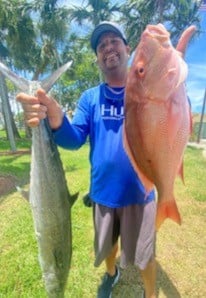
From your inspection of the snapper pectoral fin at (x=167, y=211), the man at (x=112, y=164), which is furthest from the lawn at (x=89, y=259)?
the snapper pectoral fin at (x=167, y=211)

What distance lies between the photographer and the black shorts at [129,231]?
9.48 feet

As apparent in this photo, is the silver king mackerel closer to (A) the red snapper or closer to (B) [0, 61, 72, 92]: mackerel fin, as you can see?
(B) [0, 61, 72, 92]: mackerel fin

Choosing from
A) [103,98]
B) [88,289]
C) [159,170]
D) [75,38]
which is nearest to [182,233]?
[88,289]

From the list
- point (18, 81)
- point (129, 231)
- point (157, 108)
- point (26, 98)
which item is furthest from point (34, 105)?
point (129, 231)

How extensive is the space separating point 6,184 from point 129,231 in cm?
680

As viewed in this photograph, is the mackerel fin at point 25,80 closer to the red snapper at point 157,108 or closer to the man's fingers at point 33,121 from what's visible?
the man's fingers at point 33,121

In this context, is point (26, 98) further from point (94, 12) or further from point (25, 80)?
point (94, 12)

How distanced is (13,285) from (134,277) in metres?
1.32

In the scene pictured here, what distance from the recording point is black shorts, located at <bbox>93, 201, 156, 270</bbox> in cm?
289

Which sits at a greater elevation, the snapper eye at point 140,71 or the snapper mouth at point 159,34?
the snapper mouth at point 159,34

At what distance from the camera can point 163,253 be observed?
480cm

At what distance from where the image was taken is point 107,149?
109 inches

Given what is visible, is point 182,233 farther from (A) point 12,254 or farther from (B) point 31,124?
(B) point 31,124

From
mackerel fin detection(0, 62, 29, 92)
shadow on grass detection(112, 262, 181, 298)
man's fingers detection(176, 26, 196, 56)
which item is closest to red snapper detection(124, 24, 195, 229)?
man's fingers detection(176, 26, 196, 56)
